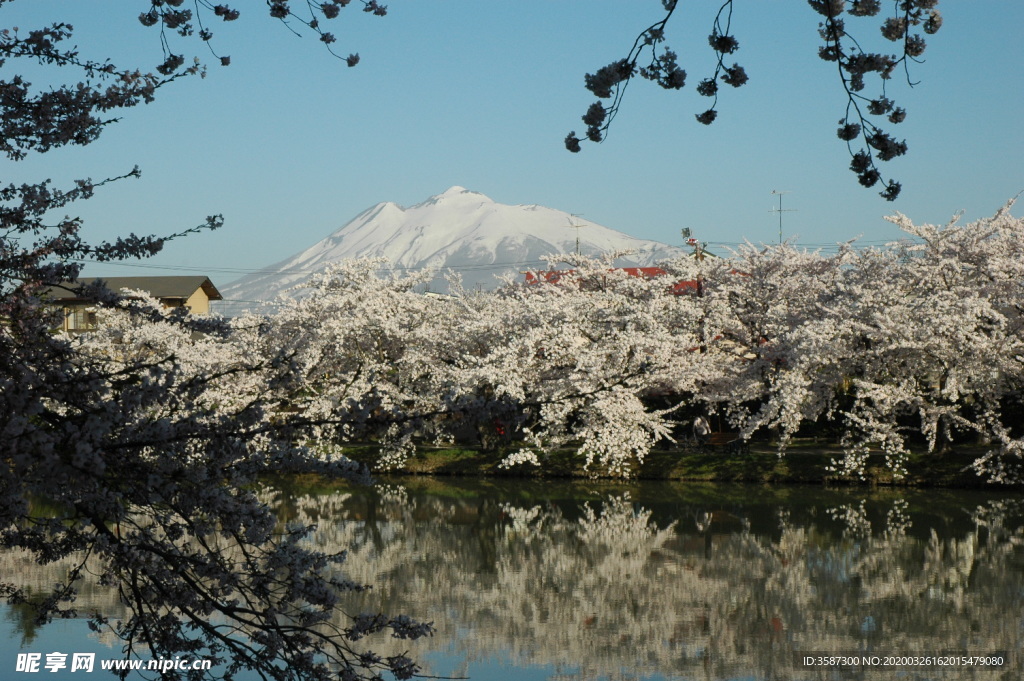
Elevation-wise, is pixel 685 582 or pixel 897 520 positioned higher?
pixel 897 520

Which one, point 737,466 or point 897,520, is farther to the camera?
point 737,466

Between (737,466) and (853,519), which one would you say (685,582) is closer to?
(853,519)

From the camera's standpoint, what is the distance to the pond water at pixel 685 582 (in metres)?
11.1

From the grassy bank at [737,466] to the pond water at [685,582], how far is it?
4.47 ft

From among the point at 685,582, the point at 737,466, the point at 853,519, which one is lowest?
the point at 685,582

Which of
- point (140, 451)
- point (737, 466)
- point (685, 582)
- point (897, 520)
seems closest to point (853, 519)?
point (897, 520)

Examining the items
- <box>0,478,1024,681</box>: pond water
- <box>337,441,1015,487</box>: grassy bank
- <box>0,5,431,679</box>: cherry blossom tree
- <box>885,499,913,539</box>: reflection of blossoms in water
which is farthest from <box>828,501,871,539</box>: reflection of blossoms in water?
<box>0,5,431,679</box>: cherry blossom tree

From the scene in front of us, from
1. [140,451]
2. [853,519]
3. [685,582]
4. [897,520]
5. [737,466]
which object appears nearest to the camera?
[140,451]

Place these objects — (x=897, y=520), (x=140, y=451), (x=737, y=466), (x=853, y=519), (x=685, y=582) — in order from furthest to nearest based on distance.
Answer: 1. (x=737, y=466)
2. (x=853, y=519)
3. (x=897, y=520)
4. (x=685, y=582)
5. (x=140, y=451)

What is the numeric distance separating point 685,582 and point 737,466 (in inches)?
493

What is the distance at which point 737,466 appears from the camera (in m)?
26.9

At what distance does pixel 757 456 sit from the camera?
27.3m

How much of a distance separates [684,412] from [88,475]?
28.1 meters

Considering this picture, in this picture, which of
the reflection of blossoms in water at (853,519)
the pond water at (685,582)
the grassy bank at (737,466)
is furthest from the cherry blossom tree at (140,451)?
the grassy bank at (737,466)
